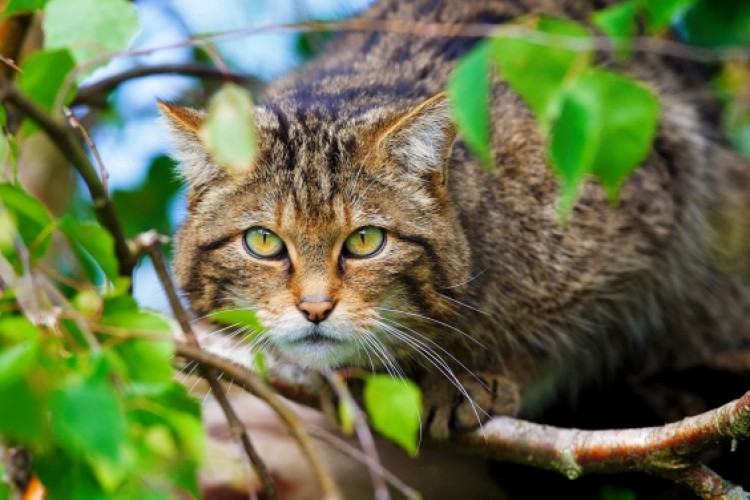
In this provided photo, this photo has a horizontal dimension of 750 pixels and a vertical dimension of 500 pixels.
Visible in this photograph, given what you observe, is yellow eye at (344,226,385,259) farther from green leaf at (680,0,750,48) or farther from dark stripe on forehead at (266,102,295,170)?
green leaf at (680,0,750,48)

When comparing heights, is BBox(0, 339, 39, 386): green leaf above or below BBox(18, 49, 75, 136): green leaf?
below

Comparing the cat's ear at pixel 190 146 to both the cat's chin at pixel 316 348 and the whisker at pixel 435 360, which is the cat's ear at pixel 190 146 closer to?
the cat's chin at pixel 316 348

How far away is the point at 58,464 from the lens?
2.07m

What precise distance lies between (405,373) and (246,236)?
795 mm

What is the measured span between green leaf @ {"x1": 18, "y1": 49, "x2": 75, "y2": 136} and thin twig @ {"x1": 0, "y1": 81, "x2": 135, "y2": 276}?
0.09 metres

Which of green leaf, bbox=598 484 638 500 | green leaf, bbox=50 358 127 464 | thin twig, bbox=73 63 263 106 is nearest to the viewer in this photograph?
green leaf, bbox=50 358 127 464

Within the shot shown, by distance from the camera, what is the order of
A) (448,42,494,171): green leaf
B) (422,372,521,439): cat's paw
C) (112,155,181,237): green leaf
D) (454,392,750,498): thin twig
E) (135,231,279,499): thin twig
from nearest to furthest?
(448,42,494,171): green leaf → (135,231,279,499): thin twig → (454,392,750,498): thin twig → (422,372,521,439): cat's paw → (112,155,181,237): green leaf

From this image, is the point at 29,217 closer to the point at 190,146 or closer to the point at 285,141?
the point at 190,146

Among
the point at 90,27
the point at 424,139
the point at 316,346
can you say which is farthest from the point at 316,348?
the point at 90,27

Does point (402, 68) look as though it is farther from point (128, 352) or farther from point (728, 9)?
point (128, 352)

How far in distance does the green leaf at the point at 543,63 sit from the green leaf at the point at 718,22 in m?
2.62

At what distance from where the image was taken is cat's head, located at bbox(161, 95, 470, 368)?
9.74 feet

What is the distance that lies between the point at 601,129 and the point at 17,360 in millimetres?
1178

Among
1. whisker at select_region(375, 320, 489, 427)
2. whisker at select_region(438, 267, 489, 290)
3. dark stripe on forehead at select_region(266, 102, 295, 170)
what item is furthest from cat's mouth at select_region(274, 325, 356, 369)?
dark stripe on forehead at select_region(266, 102, 295, 170)
